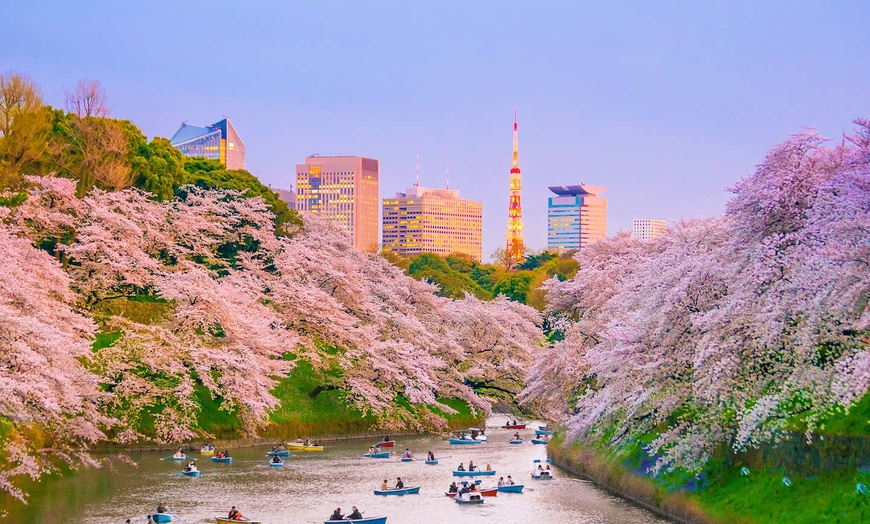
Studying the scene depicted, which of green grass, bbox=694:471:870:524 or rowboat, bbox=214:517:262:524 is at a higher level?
green grass, bbox=694:471:870:524

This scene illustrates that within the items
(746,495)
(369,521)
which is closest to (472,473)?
(369,521)

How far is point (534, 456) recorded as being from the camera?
62.9 metres

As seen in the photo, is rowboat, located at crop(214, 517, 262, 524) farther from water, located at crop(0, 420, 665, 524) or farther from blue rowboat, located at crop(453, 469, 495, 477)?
blue rowboat, located at crop(453, 469, 495, 477)

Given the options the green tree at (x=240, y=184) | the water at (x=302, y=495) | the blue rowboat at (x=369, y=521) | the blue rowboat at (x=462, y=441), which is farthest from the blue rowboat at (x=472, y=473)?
the green tree at (x=240, y=184)

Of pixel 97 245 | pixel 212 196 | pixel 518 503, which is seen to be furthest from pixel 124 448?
pixel 212 196

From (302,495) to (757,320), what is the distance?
22.1 meters

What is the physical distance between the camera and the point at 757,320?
3291 cm

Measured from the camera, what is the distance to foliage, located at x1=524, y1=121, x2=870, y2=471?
29.8m

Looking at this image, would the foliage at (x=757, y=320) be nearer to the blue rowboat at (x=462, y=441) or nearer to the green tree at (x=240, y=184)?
the blue rowboat at (x=462, y=441)

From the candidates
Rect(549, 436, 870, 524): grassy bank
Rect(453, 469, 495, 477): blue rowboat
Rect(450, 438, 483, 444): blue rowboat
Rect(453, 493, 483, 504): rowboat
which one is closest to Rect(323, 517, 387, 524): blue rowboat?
Rect(453, 493, 483, 504): rowboat

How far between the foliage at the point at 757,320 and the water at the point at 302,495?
3562 mm

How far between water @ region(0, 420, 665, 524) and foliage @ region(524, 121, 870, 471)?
356 cm

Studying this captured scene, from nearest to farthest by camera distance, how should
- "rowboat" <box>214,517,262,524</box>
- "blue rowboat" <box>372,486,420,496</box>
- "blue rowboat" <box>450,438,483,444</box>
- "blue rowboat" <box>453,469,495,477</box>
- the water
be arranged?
1. "rowboat" <box>214,517,262,524</box>
2. the water
3. "blue rowboat" <box>372,486,420,496</box>
4. "blue rowboat" <box>453,469,495,477</box>
5. "blue rowboat" <box>450,438,483,444</box>

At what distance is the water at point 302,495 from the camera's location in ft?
135
